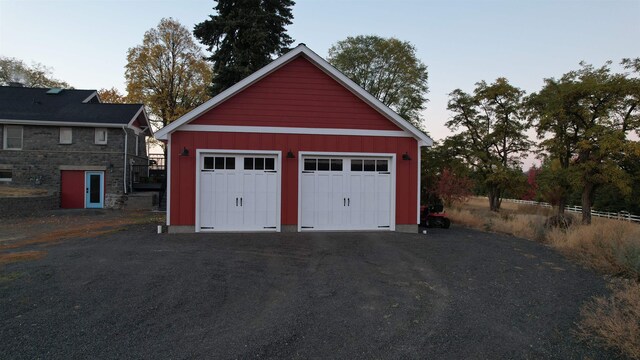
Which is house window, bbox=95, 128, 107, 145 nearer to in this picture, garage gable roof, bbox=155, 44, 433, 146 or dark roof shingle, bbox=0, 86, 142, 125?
dark roof shingle, bbox=0, 86, 142, 125

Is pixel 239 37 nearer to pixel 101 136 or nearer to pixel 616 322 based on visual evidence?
pixel 101 136

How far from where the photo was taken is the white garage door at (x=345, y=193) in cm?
1164

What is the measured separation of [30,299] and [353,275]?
5.34 m

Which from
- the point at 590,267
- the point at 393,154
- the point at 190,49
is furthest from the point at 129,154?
the point at 590,267

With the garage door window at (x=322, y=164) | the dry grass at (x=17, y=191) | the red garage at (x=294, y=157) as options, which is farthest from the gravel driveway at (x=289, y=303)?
the dry grass at (x=17, y=191)

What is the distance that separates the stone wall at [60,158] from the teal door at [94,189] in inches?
12.8

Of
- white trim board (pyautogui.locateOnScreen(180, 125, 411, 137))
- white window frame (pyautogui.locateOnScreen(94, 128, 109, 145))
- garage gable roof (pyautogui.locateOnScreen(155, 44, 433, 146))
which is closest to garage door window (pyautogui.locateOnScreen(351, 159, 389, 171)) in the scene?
white trim board (pyautogui.locateOnScreen(180, 125, 411, 137))

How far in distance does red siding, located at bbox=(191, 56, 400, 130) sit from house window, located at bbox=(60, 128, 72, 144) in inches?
584

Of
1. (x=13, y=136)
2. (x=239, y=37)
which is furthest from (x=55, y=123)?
(x=239, y=37)

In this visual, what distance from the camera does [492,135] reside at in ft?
96.3

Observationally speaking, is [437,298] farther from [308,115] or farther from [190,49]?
[190,49]

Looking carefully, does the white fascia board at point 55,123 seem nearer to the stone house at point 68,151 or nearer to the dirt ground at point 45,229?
the stone house at point 68,151

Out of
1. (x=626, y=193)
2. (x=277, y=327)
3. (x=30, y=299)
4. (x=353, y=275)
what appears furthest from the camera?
(x=626, y=193)

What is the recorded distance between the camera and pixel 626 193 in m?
19.0
